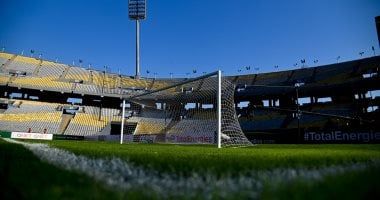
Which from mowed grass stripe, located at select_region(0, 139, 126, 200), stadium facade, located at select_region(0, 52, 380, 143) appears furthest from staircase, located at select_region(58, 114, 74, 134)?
mowed grass stripe, located at select_region(0, 139, 126, 200)

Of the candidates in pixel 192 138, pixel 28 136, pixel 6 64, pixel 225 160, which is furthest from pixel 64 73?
pixel 225 160

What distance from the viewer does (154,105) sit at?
116 ft

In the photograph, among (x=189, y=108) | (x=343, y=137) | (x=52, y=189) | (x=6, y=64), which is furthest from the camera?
(x=6, y=64)

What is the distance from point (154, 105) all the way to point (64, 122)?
13.7 meters

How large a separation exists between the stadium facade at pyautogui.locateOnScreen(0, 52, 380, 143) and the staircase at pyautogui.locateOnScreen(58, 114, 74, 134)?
8 centimetres

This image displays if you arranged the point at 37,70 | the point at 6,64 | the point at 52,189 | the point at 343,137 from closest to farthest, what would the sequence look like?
the point at 52,189 < the point at 343,137 < the point at 6,64 < the point at 37,70

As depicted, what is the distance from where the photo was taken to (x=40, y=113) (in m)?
41.3

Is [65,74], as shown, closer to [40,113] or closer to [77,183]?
[40,113]

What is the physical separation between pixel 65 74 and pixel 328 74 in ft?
117

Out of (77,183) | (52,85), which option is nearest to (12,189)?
(77,183)

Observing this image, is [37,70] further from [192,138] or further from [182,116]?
[192,138]

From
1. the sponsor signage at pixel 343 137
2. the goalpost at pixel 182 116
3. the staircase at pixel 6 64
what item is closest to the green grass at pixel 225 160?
the goalpost at pixel 182 116

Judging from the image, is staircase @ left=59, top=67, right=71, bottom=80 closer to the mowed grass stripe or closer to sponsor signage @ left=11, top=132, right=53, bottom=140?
sponsor signage @ left=11, top=132, right=53, bottom=140

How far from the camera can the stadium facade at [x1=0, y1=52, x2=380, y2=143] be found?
116ft
